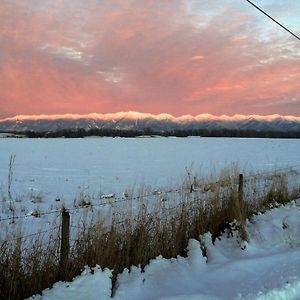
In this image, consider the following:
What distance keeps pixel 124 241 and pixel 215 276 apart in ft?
4.44

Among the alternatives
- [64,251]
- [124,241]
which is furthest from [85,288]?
[124,241]

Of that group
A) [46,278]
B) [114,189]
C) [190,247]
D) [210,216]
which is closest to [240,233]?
[210,216]

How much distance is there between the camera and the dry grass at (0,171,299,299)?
4.66m

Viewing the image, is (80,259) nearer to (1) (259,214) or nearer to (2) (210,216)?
(2) (210,216)

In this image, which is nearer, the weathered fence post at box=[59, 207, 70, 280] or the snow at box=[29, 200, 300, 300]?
the snow at box=[29, 200, 300, 300]

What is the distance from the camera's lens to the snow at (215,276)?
189 inches

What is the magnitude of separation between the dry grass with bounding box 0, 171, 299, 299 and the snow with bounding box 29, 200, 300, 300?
18 cm

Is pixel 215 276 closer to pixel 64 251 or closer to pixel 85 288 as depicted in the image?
pixel 85 288

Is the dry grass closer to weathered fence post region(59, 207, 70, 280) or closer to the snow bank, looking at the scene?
weathered fence post region(59, 207, 70, 280)

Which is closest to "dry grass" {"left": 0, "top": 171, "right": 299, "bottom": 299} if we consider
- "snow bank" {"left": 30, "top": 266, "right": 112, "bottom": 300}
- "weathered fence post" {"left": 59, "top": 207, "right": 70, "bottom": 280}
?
"weathered fence post" {"left": 59, "top": 207, "right": 70, "bottom": 280}

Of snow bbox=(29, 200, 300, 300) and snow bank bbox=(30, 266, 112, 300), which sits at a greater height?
snow bank bbox=(30, 266, 112, 300)

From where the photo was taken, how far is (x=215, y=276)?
5660mm

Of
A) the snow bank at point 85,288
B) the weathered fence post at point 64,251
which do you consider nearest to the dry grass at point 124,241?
the weathered fence post at point 64,251

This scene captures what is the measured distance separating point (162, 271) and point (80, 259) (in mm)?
1233
